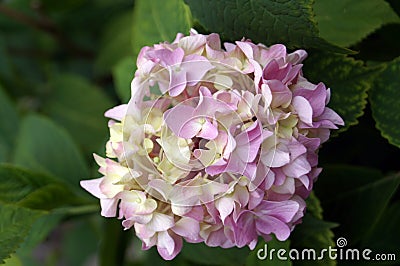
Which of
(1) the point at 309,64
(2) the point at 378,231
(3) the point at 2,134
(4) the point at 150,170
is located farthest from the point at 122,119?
(3) the point at 2,134

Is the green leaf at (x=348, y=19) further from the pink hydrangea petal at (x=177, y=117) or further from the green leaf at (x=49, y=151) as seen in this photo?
the green leaf at (x=49, y=151)

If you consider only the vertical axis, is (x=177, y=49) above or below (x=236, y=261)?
above

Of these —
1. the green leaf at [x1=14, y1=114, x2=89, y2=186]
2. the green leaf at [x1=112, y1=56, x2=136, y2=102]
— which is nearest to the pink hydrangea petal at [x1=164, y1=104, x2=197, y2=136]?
the green leaf at [x1=112, y1=56, x2=136, y2=102]

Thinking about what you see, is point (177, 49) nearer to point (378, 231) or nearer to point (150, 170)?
point (150, 170)

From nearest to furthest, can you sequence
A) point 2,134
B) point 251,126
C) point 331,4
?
point 251,126, point 331,4, point 2,134

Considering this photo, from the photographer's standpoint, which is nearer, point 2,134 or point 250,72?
point 250,72

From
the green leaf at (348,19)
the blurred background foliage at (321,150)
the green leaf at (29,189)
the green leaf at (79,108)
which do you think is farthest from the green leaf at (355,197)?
the green leaf at (79,108)

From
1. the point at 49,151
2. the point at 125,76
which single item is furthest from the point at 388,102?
the point at 49,151
